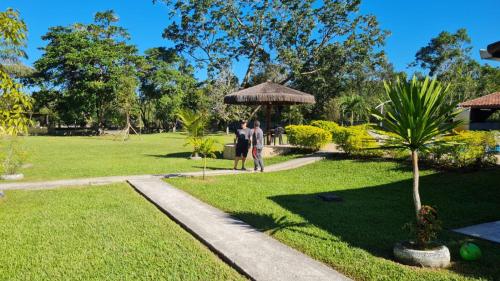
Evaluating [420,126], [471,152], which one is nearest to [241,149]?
[471,152]

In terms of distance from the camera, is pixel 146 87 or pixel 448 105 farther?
pixel 146 87

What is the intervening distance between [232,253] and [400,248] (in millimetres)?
2062

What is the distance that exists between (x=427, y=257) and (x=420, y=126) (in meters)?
1.54

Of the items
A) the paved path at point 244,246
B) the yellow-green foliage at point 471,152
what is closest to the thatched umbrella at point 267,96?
the yellow-green foliage at point 471,152

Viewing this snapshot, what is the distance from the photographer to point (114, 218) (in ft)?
22.6

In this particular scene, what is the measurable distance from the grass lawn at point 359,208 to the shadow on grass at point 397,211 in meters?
0.01

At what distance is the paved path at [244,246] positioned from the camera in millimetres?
4434

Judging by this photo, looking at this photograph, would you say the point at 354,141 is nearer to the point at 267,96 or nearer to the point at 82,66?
the point at 267,96

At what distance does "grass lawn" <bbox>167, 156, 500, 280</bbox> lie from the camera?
15.5 feet

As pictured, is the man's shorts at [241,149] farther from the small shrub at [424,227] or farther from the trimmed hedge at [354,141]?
the small shrub at [424,227]

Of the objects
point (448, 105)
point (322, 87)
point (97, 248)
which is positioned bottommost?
point (97, 248)

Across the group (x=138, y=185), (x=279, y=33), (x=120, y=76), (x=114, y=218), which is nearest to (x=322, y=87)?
(x=279, y=33)

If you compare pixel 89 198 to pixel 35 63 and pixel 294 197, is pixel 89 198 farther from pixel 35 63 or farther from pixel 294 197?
pixel 35 63

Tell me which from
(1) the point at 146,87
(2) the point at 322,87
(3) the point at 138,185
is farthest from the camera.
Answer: (1) the point at 146,87
